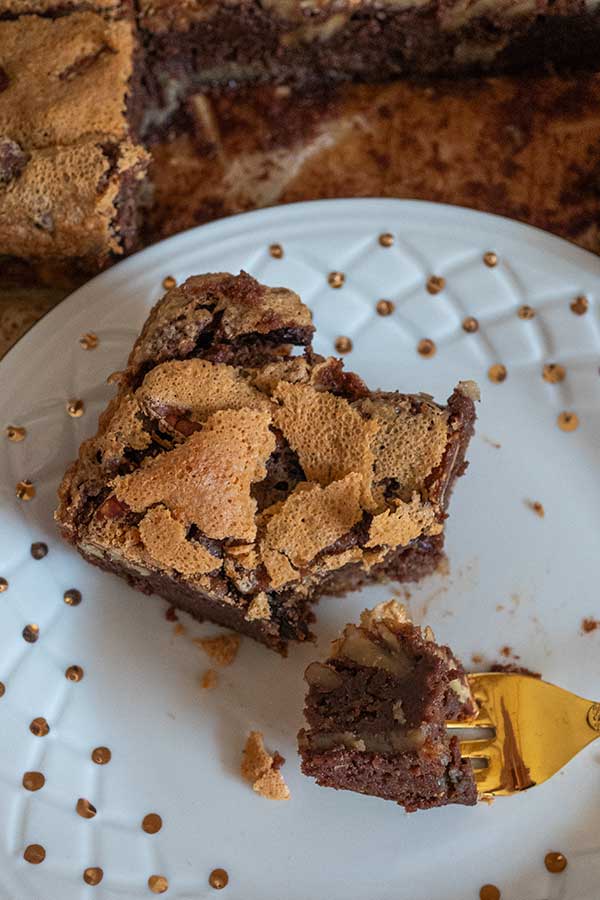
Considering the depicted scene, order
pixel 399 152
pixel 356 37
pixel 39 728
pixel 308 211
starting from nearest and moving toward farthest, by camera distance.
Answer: pixel 39 728 < pixel 308 211 < pixel 356 37 < pixel 399 152

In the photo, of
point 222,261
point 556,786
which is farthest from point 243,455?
point 556,786

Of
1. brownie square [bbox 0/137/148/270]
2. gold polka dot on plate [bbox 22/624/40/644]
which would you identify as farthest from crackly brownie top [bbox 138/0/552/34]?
gold polka dot on plate [bbox 22/624/40/644]

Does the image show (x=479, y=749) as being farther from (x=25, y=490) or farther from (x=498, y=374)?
(x=25, y=490)

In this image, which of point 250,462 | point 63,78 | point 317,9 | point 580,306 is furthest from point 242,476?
point 317,9

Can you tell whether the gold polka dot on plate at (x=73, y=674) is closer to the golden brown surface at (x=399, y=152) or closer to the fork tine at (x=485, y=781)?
the fork tine at (x=485, y=781)

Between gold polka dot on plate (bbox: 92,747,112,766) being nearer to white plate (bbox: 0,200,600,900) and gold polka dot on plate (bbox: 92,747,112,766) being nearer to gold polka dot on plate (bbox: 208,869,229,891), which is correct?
white plate (bbox: 0,200,600,900)

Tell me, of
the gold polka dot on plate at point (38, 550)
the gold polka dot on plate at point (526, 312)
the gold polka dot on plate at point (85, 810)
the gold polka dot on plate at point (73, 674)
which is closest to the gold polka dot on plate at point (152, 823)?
the gold polka dot on plate at point (85, 810)

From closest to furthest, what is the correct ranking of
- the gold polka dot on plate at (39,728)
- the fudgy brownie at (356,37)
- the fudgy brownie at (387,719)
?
1. the fudgy brownie at (387,719)
2. the gold polka dot on plate at (39,728)
3. the fudgy brownie at (356,37)
